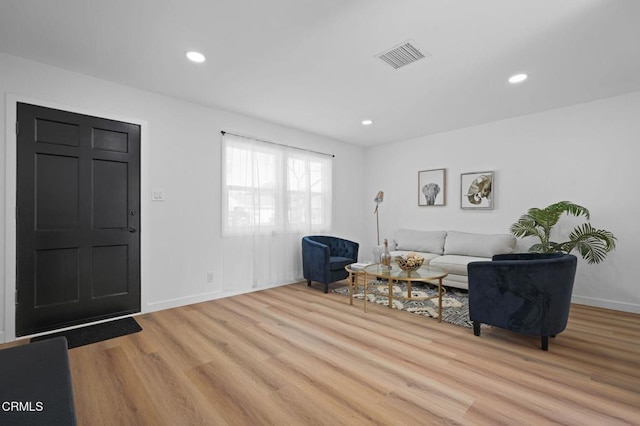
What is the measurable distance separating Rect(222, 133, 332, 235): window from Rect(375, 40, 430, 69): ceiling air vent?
7.84ft

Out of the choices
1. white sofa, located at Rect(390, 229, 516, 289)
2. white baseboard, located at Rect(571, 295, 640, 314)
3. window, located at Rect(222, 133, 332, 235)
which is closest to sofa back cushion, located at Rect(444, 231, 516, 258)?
white sofa, located at Rect(390, 229, 516, 289)

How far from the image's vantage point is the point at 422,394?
6.16ft

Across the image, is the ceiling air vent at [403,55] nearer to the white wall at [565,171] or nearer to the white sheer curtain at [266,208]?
the white sheer curtain at [266,208]

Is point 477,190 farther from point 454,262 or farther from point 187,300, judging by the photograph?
point 187,300

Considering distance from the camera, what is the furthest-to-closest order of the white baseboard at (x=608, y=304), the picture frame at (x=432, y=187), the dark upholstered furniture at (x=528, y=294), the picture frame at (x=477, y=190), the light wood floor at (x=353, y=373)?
the picture frame at (x=432, y=187)
the picture frame at (x=477, y=190)
the white baseboard at (x=608, y=304)
the dark upholstered furniture at (x=528, y=294)
the light wood floor at (x=353, y=373)

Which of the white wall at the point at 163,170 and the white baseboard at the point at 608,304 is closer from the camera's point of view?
the white wall at the point at 163,170

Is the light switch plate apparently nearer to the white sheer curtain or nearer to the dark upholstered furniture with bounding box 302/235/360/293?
the white sheer curtain

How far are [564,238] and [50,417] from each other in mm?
5244

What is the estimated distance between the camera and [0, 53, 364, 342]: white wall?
2.68 meters

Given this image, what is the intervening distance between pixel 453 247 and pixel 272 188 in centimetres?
307

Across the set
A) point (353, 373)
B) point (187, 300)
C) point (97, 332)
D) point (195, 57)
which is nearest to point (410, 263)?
point (353, 373)

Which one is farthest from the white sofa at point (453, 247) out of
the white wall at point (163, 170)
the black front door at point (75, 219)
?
the black front door at point (75, 219)

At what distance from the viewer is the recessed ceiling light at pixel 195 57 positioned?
267 cm

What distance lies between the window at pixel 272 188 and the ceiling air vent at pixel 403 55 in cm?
239
